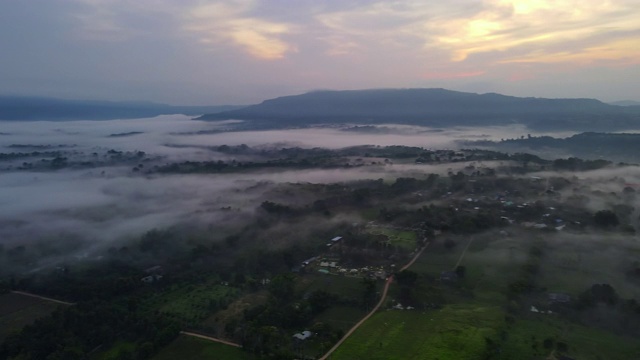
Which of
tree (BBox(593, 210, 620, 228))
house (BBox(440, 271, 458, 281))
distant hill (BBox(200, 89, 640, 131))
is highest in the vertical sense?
distant hill (BBox(200, 89, 640, 131))

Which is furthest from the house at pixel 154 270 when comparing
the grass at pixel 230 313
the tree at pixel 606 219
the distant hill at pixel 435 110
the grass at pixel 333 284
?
the distant hill at pixel 435 110

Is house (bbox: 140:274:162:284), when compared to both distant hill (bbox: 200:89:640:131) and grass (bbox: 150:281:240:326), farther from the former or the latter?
distant hill (bbox: 200:89:640:131)

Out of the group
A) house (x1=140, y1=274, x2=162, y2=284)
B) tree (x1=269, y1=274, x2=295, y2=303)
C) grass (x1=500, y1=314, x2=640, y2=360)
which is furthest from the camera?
house (x1=140, y1=274, x2=162, y2=284)

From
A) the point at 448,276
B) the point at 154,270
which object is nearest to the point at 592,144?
the point at 448,276

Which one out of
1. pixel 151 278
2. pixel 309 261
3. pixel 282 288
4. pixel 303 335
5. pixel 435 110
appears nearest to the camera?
pixel 303 335

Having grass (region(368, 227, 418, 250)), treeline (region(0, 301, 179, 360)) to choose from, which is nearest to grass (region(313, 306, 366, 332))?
treeline (region(0, 301, 179, 360))

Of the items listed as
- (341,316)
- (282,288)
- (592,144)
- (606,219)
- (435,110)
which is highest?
(435,110)

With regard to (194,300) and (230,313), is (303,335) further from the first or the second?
(194,300)
